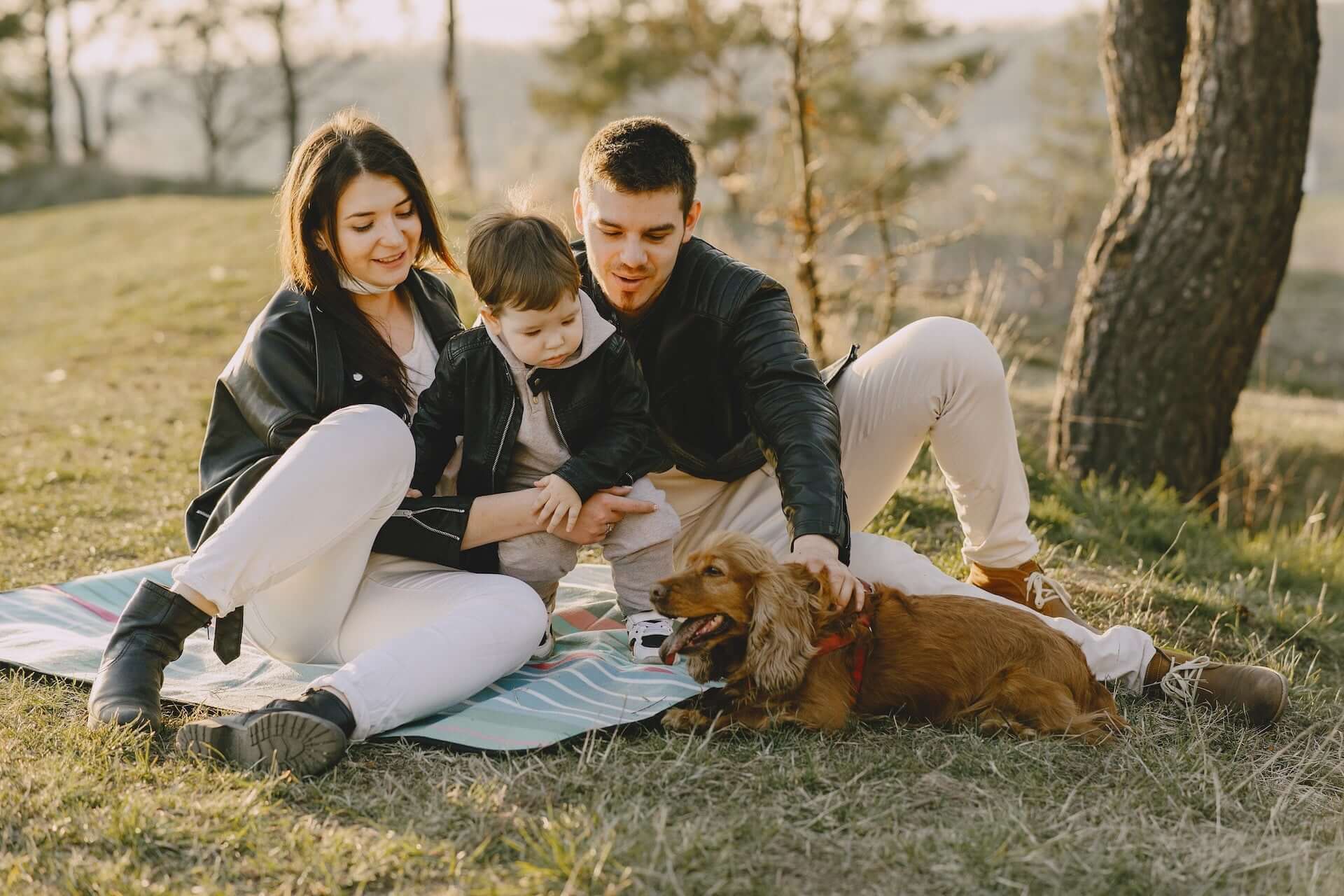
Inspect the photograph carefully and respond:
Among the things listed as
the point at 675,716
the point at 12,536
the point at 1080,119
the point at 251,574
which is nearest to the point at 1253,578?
the point at 675,716

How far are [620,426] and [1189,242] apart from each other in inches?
136

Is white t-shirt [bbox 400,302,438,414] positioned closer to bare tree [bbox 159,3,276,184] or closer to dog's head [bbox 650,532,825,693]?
dog's head [bbox 650,532,825,693]

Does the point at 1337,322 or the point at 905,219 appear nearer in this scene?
the point at 905,219

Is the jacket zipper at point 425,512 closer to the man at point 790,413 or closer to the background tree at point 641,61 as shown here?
the man at point 790,413

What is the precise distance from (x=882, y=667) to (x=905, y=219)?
156 inches

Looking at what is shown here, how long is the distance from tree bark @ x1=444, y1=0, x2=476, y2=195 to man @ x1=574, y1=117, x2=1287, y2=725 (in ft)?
35.6

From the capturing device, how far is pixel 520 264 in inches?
119

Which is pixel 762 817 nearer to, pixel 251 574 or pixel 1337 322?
pixel 251 574

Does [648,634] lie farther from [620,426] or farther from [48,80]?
[48,80]

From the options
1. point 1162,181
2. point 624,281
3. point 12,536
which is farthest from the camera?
point 1162,181

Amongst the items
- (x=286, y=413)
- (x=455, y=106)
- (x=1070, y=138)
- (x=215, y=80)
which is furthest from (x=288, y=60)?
(x=286, y=413)

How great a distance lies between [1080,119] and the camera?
107 ft

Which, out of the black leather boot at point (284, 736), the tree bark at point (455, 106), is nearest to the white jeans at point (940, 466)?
the black leather boot at point (284, 736)

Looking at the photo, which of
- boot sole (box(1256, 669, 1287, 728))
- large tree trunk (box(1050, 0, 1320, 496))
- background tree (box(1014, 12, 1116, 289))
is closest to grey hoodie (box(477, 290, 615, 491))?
boot sole (box(1256, 669, 1287, 728))
